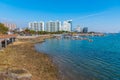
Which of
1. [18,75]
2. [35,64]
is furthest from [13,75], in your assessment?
[35,64]

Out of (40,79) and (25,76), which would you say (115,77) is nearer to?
(40,79)

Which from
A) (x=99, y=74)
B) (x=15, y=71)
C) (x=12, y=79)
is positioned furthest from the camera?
(x=99, y=74)

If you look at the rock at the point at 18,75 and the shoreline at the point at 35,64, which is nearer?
the rock at the point at 18,75

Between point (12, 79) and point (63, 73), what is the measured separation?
33.0 ft

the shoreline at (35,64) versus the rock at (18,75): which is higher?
the rock at (18,75)

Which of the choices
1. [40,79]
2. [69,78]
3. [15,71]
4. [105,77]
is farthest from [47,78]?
[105,77]

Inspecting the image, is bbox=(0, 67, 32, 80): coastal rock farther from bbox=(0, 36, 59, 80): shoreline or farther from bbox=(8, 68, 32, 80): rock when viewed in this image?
bbox=(0, 36, 59, 80): shoreline

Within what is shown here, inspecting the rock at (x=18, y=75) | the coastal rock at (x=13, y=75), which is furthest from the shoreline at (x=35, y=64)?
the coastal rock at (x=13, y=75)

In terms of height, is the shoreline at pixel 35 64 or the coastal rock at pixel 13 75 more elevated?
the coastal rock at pixel 13 75

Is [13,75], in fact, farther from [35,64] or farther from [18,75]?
[35,64]

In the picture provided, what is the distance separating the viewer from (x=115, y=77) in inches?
899

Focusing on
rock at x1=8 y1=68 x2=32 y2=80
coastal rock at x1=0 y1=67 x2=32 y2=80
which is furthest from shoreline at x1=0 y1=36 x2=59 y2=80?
coastal rock at x1=0 y1=67 x2=32 y2=80

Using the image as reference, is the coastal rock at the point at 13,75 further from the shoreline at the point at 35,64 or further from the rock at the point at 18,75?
the shoreline at the point at 35,64

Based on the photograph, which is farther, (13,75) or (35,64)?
(35,64)
